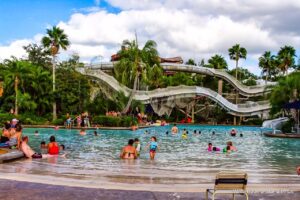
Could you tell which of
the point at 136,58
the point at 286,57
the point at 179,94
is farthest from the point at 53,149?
the point at 286,57

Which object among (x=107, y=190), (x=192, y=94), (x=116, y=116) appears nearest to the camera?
(x=107, y=190)

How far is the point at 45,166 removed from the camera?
43.4 ft

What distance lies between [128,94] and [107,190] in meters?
39.9

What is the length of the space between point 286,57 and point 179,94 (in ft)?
77.4

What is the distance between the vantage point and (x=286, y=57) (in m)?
70.0

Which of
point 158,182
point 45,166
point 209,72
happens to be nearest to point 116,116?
point 209,72

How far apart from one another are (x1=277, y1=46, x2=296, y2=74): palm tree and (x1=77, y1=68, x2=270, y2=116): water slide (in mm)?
13832

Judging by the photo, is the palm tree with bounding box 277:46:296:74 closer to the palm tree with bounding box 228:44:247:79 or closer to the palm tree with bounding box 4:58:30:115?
the palm tree with bounding box 228:44:247:79

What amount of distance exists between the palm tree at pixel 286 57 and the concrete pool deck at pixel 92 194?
211ft

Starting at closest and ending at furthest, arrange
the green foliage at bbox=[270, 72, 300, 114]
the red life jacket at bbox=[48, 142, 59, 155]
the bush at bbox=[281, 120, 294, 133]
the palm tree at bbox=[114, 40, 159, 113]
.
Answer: the red life jacket at bbox=[48, 142, 59, 155]
the green foliage at bbox=[270, 72, 300, 114]
the bush at bbox=[281, 120, 294, 133]
the palm tree at bbox=[114, 40, 159, 113]

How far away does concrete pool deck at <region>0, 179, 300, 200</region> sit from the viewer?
8.05m

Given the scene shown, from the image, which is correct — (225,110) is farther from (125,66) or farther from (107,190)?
(107,190)

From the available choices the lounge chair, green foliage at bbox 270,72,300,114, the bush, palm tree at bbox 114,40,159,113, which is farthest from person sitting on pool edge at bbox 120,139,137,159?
palm tree at bbox 114,40,159,113

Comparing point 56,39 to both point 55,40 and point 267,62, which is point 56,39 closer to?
point 55,40
